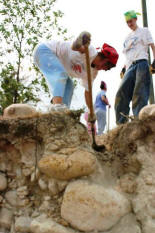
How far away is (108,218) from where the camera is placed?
7.29ft

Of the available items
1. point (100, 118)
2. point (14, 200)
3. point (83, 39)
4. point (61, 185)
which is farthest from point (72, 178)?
point (100, 118)

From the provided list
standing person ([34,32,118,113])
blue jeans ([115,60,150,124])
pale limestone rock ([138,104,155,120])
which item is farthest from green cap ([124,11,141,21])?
pale limestone rock ([138,104,155,120])

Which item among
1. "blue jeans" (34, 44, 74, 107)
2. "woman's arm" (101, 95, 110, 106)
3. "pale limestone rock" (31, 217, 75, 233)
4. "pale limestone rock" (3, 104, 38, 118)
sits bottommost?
"pale limestone rock" (31, 217, 75, 233)

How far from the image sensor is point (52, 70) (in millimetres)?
3096

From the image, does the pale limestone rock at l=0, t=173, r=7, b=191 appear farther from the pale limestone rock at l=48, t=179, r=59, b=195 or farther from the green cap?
the green cap

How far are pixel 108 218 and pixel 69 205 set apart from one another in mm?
318

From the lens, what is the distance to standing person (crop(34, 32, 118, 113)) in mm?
3008

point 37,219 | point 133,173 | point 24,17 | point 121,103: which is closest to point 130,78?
point 121,103

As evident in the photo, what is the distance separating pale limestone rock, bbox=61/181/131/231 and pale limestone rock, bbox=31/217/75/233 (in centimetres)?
8

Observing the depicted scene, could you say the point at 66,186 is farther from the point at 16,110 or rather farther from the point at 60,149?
the point at 16,110

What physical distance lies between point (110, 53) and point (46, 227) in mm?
1872

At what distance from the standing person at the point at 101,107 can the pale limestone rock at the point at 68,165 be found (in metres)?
3.12

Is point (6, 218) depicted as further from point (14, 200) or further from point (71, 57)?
point (71, 57)

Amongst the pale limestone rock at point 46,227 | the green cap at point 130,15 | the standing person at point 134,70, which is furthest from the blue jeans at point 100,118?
the pale limestone rock at point 46,227
